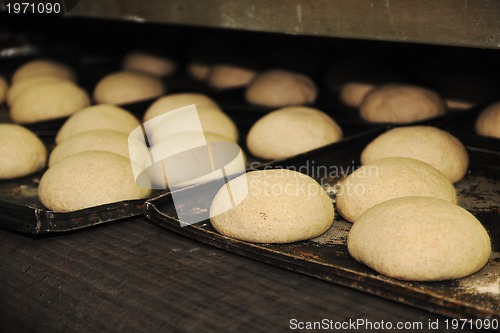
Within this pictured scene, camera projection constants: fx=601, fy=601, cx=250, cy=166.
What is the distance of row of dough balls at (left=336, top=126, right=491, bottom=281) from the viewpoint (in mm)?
1119

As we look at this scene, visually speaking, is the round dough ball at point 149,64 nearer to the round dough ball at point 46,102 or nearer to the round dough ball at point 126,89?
the round dough ball at point 126,89

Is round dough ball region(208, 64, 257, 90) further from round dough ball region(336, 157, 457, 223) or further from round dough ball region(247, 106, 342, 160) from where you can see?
round dough ball region(336, 157, 457, 223)

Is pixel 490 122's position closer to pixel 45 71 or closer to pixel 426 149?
A: pixel 426 149

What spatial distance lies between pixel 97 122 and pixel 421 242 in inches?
51.2

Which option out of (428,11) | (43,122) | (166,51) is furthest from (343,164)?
(166,51)

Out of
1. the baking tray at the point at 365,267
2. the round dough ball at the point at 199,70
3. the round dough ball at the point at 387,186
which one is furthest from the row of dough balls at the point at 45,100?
the round dough ball at the point at 387,186

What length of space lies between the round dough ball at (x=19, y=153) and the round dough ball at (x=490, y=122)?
143cm

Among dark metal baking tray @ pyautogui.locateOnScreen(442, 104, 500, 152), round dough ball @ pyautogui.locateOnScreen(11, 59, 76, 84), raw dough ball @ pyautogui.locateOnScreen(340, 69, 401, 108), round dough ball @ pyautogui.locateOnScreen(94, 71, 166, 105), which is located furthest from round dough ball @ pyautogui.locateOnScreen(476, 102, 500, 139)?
round dough ball @ pyautogui.locateOnScreen(11, 59, 76, 84)

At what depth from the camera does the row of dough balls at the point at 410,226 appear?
1119 mm

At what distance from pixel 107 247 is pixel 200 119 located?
2.73 feet

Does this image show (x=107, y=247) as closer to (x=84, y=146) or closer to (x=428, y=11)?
(x=84, y=146)

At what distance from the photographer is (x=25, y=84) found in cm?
272

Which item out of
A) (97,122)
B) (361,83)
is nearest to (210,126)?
(97,122)

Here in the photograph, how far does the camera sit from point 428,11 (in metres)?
1.50
